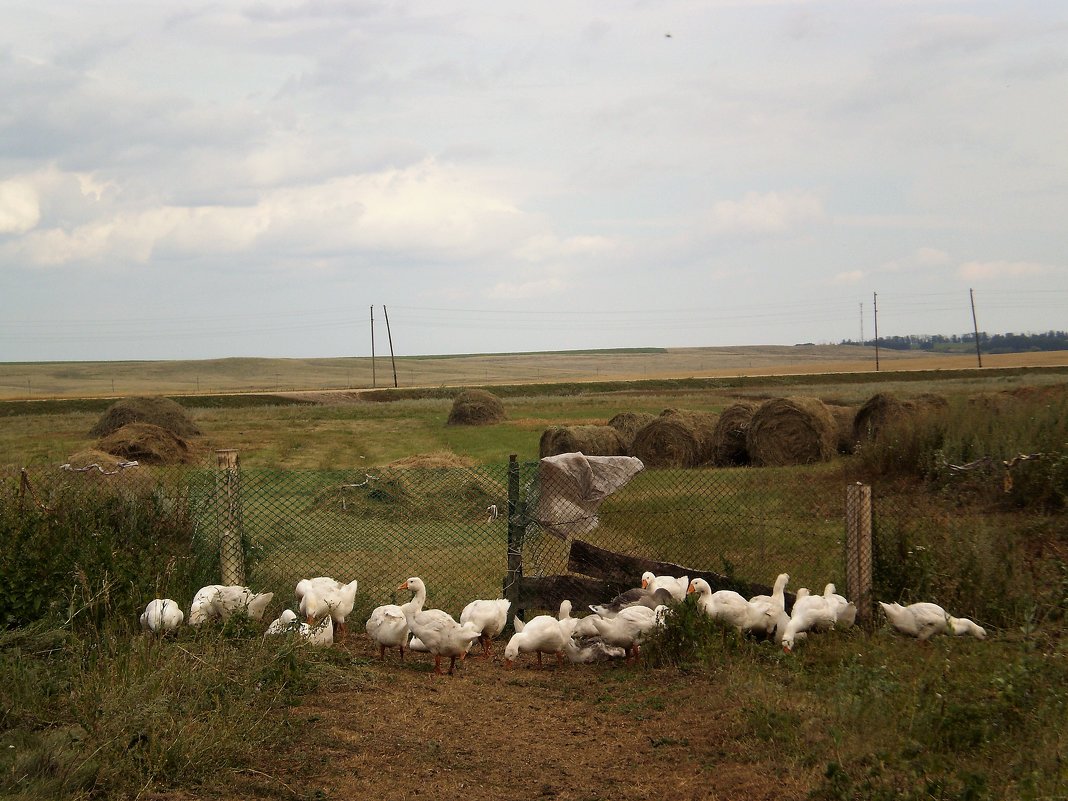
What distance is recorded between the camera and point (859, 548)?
26.6ft

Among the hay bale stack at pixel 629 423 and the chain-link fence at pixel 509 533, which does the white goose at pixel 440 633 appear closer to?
the chain-link fence at pixel 509 533

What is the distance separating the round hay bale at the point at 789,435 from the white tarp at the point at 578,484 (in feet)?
20.8

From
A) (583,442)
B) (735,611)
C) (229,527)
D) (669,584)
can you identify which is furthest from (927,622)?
(583,442)

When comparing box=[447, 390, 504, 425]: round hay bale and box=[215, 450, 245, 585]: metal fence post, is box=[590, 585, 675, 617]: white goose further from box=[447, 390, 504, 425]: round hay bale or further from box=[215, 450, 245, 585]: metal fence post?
box=[447, 390, 504, 425]: round hay bale

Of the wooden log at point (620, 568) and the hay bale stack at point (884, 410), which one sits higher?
the hay bale stack at point (884, 410)

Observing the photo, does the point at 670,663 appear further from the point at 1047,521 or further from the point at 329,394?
the point at 329,394

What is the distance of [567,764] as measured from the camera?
555 cm

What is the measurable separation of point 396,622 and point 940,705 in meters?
3.97

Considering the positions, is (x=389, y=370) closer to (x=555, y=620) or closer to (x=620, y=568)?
(x=620, y=568)

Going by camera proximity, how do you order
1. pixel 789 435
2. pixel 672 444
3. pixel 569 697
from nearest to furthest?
pixel 569 697, pixel 789 435, pixel 672 444

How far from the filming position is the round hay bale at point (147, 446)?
78.8 ft

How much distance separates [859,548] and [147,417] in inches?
1102

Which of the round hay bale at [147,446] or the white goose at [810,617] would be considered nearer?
the white goose at [810,617]

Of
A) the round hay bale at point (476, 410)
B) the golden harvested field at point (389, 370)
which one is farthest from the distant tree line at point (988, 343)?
the round hay bale at point (476, 410)
